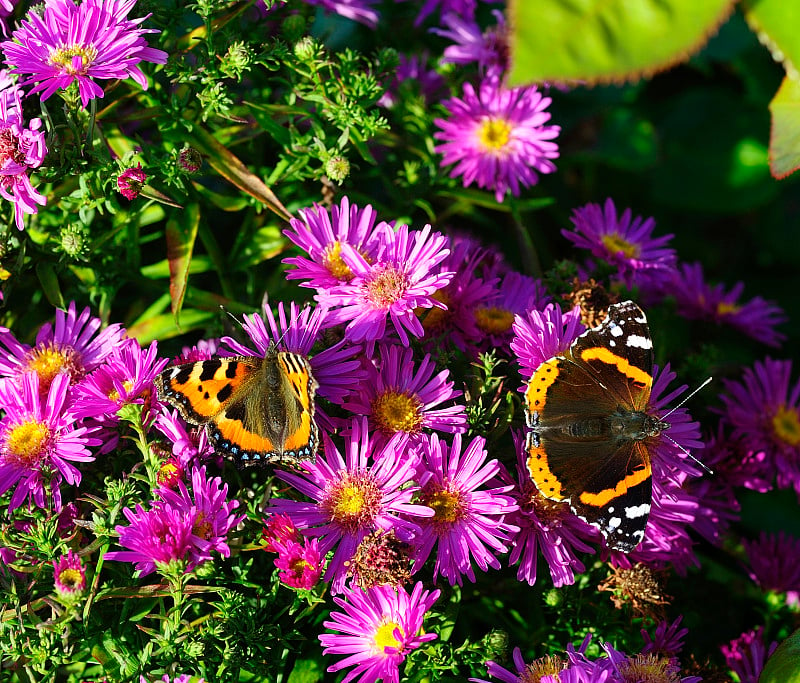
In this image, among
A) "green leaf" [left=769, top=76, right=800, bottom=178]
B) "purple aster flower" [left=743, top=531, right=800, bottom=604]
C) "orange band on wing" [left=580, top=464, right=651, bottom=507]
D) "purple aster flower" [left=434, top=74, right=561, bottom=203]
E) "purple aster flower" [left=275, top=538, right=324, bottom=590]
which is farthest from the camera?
"purple aster flower" [left=434, top=74, right=561, bottom=203]

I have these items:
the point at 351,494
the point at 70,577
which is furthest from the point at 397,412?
the point at 70,577

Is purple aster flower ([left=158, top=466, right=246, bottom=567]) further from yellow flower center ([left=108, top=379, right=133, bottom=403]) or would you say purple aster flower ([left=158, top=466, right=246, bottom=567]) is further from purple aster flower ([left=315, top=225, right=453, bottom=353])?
purple aster flower ([left=315, top=225, right=453, bottom=353])

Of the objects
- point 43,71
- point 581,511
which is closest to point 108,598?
point 581,511

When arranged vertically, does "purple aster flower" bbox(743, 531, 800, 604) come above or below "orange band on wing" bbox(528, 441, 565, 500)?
below

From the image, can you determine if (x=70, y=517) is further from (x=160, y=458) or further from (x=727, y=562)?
(x=727, y=562)

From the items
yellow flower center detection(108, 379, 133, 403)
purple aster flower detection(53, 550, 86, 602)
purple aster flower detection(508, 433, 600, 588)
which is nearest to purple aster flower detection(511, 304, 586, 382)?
purple aster flower detection(508, 433, 600, 588)

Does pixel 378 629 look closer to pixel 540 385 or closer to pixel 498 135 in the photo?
pixel 540 385
